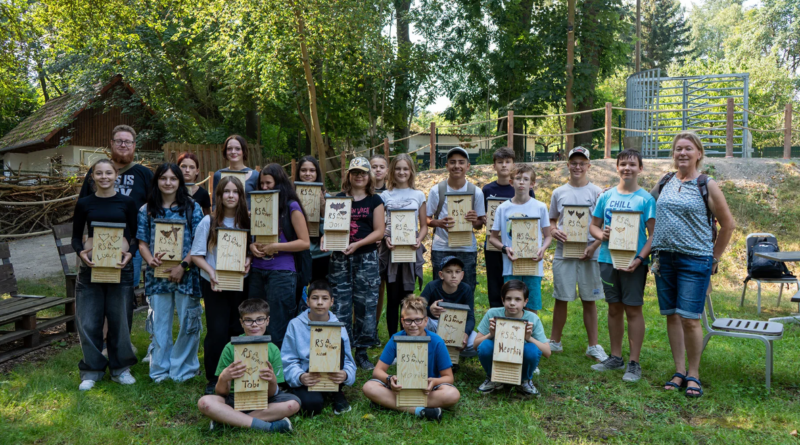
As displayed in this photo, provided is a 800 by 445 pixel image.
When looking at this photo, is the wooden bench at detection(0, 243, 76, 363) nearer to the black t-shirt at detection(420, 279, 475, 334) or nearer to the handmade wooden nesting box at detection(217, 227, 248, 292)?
the handmade wooden nesting box at detection(217, 227, 248, 292)

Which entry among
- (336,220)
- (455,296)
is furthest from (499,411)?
(336,220)

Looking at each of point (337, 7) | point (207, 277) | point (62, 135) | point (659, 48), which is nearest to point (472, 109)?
point (337, 7)

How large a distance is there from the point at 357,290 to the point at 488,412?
157cm

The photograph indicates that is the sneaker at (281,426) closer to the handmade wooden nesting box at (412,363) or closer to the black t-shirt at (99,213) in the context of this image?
the handmade wooden nesting box at (412,363)

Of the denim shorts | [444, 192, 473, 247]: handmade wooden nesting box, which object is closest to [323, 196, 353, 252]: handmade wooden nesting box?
[444, 192, 473, 247]: handmade wooden nesting box

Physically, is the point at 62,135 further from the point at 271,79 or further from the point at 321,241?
the point at 321,241

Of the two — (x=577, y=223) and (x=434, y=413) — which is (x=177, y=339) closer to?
(x=434, y=413)

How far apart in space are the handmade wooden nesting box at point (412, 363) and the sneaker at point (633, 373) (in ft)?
6.55

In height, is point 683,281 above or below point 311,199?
below

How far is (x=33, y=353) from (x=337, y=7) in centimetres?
1233

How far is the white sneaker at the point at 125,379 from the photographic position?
4.91 metres

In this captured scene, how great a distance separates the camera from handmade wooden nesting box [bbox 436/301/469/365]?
16.1 ft

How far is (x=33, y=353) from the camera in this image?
606cm

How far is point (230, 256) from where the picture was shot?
14.9 feet
